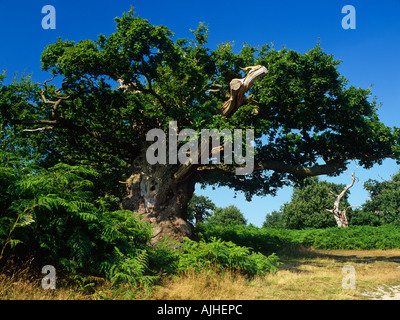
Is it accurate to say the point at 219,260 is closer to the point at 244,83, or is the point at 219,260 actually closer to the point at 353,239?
the point at 244,83

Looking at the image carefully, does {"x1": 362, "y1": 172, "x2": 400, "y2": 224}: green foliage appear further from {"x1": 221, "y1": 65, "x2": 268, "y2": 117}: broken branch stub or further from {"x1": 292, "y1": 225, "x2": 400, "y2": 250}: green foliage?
{"x1": 221, "y1": 65, "x2": 268, "y2": 117}: broken branch stub

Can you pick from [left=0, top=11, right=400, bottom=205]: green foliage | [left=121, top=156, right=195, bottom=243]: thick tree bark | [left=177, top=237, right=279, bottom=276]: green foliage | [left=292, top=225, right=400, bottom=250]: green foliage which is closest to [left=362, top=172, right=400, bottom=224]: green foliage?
[left=292, top=225, right=400, bottom=250]: green foliage

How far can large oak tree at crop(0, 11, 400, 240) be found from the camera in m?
12.6

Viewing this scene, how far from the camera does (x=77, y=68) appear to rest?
1245 cm

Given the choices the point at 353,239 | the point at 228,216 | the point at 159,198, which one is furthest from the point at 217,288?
the point at 228,216

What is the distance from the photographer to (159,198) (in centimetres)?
1475

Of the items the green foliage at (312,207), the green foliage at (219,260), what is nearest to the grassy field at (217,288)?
the green foliage at (219,260)

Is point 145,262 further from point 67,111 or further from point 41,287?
point 67,111

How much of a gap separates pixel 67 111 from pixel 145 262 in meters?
10.9

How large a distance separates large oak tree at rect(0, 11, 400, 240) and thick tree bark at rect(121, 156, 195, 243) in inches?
2.1

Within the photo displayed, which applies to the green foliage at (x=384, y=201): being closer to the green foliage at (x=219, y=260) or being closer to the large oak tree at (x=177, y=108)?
the large oak tree at (x=177, y=108)

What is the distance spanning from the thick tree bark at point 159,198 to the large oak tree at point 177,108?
0.18 ft

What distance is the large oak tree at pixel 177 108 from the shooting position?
12.6 meters
